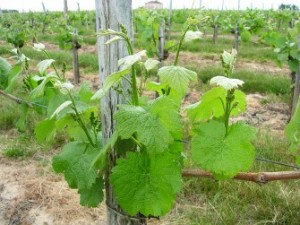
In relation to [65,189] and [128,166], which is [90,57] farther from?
[128,166]

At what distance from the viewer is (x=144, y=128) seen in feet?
3.71

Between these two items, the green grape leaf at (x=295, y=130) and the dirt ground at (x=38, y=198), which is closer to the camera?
the green grape leaf at (x=295, y=130)

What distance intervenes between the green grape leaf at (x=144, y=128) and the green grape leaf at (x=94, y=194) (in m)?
0.47

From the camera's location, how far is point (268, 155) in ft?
12.4

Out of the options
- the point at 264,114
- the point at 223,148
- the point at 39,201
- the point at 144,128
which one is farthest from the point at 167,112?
the point at 264,114

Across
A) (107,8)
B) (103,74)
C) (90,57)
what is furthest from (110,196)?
(90,57)

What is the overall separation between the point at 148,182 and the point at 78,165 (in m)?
0.35

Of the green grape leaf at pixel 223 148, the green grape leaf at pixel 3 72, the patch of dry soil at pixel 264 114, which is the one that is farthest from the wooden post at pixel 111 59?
the patch of dry soil at pixel 264 114

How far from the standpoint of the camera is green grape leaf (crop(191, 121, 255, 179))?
1.17 m

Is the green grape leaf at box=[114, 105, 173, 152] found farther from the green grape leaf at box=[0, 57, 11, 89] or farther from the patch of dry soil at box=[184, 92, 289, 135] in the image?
the patch of dry soil at box=[184, 92, 289, 135]

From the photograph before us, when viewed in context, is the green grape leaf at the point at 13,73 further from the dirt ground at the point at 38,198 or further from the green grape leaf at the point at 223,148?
the dirt ground at the point at 38,198

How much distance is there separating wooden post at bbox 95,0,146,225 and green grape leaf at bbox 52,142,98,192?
0.09 metres

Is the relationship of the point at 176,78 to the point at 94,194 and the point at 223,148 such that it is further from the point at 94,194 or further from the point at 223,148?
the point at 94,194

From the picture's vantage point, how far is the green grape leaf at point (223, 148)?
3.84ft
